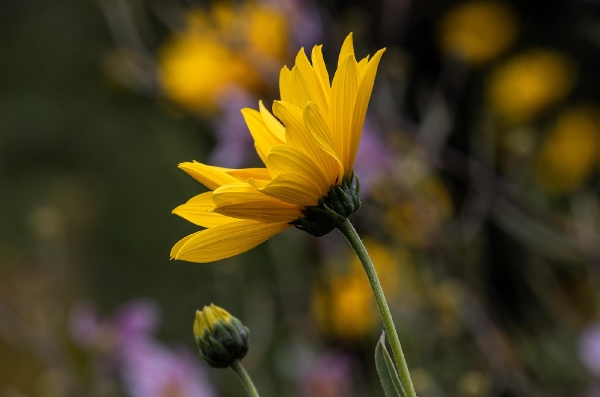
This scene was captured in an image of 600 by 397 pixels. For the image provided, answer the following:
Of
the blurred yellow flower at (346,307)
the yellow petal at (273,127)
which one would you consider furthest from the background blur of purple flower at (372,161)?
the yellow petal at (273,127)

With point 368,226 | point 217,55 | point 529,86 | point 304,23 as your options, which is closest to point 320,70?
point 368,226

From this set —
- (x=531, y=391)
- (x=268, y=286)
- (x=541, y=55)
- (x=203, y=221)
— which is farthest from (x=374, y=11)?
(x=203, y=221)

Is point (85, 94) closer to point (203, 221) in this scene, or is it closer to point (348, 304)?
point (348, 304)

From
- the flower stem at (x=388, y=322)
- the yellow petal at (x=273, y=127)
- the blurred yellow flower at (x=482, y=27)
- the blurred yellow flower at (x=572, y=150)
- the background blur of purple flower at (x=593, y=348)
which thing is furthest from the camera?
the blurred yellow flower at (x=482, y=27)

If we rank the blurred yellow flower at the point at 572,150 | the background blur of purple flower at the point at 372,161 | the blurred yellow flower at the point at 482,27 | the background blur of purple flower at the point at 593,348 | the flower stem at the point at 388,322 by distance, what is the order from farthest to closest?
the blurred yellow flower at the point at 482,27 → the blurred yellow flower at the point at 572,150 → the background blur of purple flower at the point at 372,161 → the background blur of purple flower at the point at 593,348 → the flower stem at the point at 388,322

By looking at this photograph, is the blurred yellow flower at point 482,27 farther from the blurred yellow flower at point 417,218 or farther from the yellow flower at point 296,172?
the yellow flower at point 296,172

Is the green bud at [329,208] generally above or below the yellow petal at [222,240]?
above

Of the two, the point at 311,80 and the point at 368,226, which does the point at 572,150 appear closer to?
the point at 368,226

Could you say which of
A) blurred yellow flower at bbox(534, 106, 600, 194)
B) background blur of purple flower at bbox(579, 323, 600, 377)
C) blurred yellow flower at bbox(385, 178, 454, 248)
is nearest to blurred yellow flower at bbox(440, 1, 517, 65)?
blurred yellow flower at bbox(534, 106, 600, 194)
